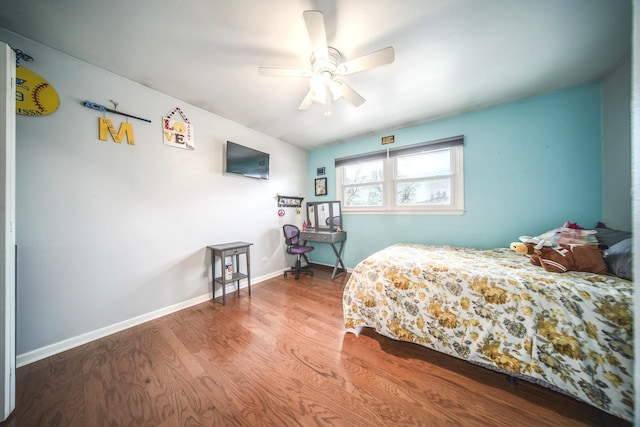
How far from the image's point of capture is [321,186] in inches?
153

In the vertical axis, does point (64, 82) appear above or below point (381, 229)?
above

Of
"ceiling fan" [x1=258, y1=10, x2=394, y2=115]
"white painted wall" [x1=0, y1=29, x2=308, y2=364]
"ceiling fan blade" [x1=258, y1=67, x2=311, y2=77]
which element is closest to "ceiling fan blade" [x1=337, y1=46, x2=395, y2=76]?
"ceiling fan" [x1=258, y1=10, x2=394, y2=115]

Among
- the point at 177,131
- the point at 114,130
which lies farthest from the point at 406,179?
the point at 114,130

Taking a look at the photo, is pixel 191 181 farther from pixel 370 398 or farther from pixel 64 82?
pixel 370 398

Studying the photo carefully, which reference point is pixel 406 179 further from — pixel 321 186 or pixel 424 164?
pixel 321 186

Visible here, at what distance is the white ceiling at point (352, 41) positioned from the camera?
126cm

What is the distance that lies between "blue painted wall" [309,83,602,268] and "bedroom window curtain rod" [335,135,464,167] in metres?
0.11

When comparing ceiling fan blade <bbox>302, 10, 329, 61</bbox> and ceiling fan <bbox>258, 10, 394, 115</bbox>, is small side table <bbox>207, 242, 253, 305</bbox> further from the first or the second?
ceiling fan blade <bbox>302, 10, 329, 61</bbox>

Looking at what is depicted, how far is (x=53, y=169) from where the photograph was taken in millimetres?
1550

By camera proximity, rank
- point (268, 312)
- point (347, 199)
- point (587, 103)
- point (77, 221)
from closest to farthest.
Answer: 1. point (77, 221)
2. point (587, 103)
3. point (268, 312)
4. point (347, 199)

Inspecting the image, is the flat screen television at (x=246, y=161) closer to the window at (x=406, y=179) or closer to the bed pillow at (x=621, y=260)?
the window at (x=406, y=179)

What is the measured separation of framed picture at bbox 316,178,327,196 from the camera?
3.84 m

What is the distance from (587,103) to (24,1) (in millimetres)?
4777

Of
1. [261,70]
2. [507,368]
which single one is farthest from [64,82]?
[507,368]
